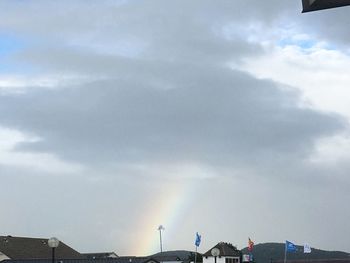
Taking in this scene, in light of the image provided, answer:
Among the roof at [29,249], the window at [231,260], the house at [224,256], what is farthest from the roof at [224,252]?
the roof at [29,249]

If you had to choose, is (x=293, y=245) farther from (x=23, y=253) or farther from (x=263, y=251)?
(x=263, y=251)

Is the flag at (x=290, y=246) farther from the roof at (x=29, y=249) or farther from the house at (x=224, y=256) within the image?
the roof at (x=29, y=249)

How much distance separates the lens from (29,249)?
4018 inches

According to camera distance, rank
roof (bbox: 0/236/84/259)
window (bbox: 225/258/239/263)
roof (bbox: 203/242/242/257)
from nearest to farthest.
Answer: roof (bbox: 0/236/84/259) → window (bbox: 225/258/239/263) → roof (bbox: 203/242/242/257)

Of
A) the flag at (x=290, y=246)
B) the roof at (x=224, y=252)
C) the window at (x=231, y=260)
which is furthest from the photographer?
the roof at (x=224, y=252)

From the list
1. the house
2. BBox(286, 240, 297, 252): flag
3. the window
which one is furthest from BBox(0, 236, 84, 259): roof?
BBox(286, 240, 297, 252): flag

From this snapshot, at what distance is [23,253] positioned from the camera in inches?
3883

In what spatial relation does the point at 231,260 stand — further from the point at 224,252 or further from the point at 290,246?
the point at 290,246

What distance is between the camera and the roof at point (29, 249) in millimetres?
97062

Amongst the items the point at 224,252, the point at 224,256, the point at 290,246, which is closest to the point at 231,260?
the point at 224,252

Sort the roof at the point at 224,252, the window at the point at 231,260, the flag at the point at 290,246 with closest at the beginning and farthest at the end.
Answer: the flag at the point at 290,246 → the window at the point at 231,260 → the roof at the point at 224,252

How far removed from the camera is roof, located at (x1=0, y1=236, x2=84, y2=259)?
3821 inches

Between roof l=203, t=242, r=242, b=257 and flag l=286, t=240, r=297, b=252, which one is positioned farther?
roof l=203, t=242, r=242, b=257

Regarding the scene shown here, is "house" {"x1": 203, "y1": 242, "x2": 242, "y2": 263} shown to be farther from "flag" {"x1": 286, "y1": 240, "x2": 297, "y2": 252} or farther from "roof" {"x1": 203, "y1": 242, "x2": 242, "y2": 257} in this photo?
"flag" {"x1": 286, "y1": 240, "x2": 297, "y2": 252}
